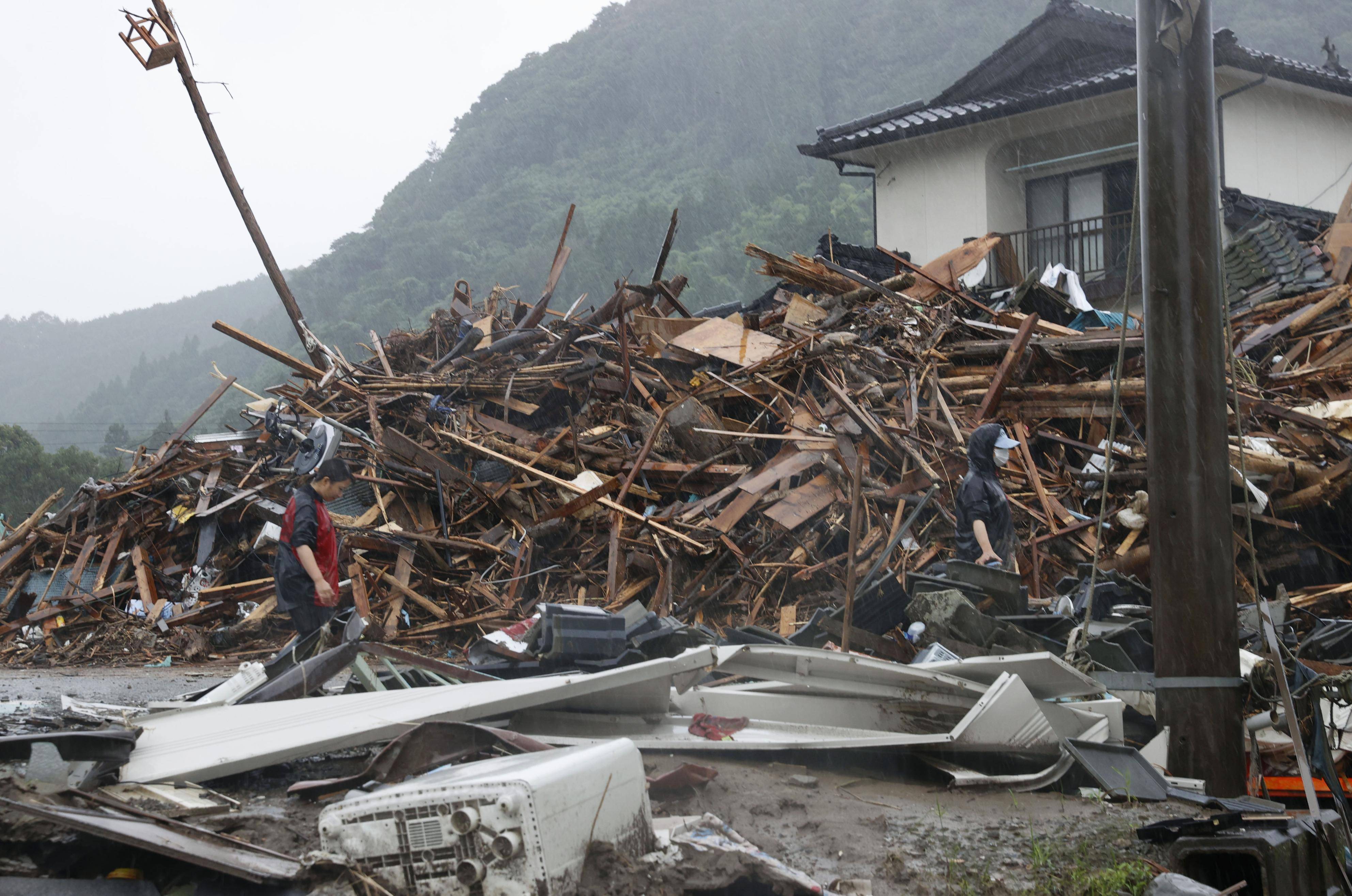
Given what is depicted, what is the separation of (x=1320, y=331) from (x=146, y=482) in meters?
12.5

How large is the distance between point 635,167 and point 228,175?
42.7m

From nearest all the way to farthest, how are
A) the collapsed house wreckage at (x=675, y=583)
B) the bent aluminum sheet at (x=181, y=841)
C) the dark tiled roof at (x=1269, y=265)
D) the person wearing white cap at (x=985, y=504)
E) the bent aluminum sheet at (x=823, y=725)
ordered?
the bent aluminum sheet at (x=181, y=841) → the collapsed house wreckage at (x=675, y=583) → the bent aluminum sheet at (x=823, y=725) → the person wearing white cap at (x=985, y=504) → the dark tiled roof at (x=1269, y=265)

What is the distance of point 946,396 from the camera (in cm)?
920

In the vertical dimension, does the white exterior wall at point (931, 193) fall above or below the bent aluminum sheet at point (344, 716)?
above

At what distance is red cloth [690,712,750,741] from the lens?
3941mm

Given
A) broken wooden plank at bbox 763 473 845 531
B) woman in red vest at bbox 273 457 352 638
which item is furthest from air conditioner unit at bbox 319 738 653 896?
broken wooden plank at bbox 763 473 845 531

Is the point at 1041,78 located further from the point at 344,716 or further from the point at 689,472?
the point at 344,716

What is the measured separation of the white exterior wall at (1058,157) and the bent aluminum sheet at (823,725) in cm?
1337

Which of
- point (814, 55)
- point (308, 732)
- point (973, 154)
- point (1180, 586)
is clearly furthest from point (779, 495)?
point (814, 55)

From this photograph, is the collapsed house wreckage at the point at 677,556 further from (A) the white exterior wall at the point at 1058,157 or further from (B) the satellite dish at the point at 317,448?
(A) the white exterior wall at the point at 1058,157

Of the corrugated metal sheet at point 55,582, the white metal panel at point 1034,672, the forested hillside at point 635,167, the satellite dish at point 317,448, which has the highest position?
the forested hillside at point 635,167

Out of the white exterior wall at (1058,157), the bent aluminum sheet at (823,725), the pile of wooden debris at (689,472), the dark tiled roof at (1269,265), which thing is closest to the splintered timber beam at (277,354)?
the pile of wooden debris at (689,472)

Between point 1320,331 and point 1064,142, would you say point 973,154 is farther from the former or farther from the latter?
point 1320,331

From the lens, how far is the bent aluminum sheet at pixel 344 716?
3.28 m
